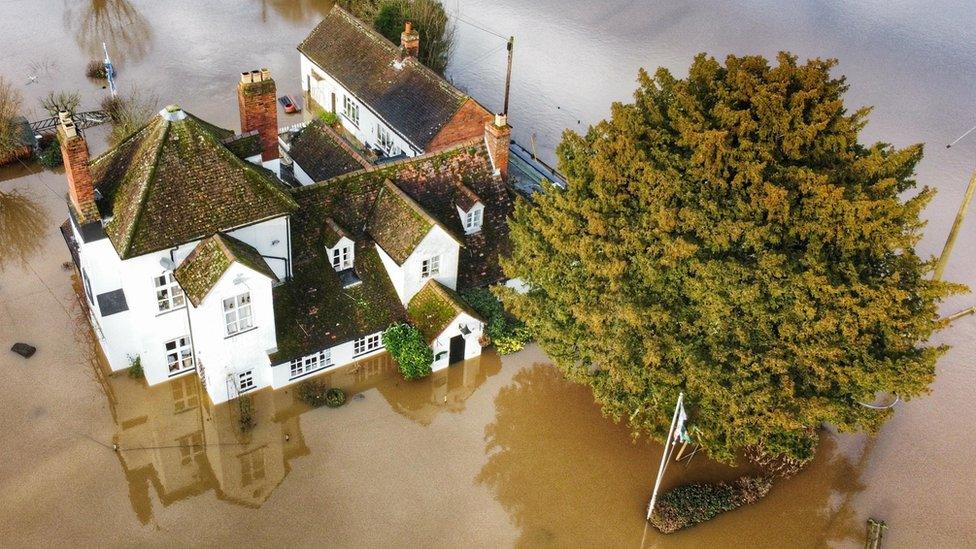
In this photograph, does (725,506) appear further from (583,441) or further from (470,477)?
(470,477)

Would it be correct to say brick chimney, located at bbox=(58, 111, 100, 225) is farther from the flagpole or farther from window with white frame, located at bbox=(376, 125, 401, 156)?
the flagpole

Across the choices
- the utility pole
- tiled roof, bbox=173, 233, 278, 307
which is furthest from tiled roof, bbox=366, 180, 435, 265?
the utility pole

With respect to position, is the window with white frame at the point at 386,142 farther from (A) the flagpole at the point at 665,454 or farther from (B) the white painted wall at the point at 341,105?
(A) the flagpole at the point at 665,454

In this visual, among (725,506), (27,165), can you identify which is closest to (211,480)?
(725,506)

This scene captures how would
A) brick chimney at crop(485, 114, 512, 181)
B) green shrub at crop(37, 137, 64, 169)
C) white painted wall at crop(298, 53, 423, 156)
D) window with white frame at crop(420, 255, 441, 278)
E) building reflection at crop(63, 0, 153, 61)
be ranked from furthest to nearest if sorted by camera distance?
building reflection at crop(63, 0, 153, 61) < green shrub at crop(37, 137, 64, 169) < white painted wall at crop(298, 53, 423, 156) < brick chimney at crop(485, 114, 512, 181) < window with white frame at crop(420, 255, 441, 278)

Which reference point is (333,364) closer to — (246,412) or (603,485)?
(246,412)

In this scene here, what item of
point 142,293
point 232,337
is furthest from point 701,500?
point 142,293

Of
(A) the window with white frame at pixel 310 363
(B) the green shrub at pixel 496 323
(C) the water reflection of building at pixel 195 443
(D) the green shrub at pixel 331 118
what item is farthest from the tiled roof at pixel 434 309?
(D) the green shrub at pixel 331 118
